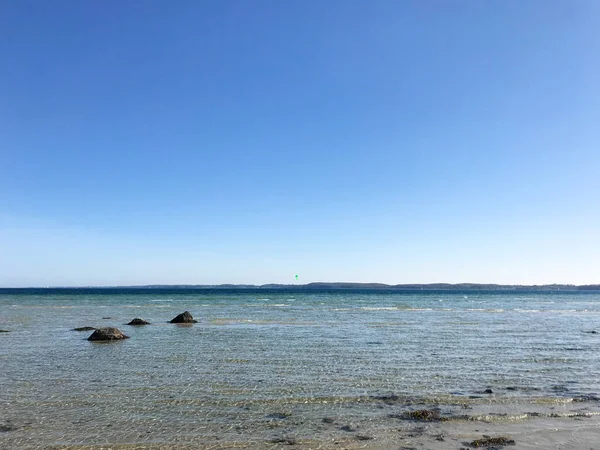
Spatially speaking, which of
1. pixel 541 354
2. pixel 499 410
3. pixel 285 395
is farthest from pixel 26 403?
pixel 541 354

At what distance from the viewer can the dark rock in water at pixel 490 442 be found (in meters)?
10.9

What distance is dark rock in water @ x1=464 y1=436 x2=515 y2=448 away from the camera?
1087 cm

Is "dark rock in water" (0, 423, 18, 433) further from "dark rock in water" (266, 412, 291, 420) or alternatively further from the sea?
"dark rock in water" (266, 412, 291, 420)

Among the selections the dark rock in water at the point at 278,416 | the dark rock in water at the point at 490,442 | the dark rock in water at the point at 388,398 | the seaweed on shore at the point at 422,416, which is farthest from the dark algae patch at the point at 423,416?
the dark rock in water at the point at 278,416

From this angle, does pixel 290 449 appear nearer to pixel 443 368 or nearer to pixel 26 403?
pixel 26 403

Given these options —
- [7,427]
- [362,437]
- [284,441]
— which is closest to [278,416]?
[284,441]

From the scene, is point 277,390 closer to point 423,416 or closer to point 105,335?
point 423,416

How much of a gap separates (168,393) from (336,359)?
933 cm

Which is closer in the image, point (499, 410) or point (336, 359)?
point (499, 410)

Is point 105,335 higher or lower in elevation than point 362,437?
higher

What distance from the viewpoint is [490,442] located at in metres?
11.0

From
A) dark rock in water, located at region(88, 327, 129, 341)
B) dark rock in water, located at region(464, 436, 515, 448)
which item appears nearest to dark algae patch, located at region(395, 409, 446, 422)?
dark rock in water, located at region(464, 436, 515, 448)

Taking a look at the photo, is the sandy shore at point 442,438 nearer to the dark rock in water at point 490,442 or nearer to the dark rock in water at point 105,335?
the dark rock in water at point 490,442

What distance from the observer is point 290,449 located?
416 inches
